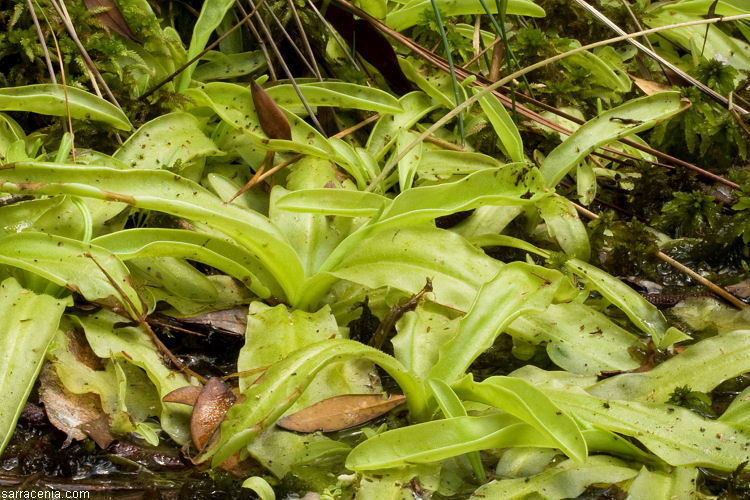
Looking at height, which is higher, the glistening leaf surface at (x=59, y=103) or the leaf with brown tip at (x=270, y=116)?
the glistening leaf surface at (x=59, y=103)

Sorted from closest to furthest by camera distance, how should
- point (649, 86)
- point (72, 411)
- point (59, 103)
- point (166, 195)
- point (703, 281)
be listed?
point (72, 411) → point (166, 195) → point (59, 103) → point (703, 281) → point (649, 86)

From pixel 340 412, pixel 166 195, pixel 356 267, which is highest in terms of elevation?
pixel 166 195

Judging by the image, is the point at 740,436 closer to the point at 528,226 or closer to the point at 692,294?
the point at 692,294

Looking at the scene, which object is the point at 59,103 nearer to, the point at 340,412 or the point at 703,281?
the point at 340,412

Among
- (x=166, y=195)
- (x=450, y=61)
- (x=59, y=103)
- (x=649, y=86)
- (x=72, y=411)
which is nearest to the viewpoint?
(x=72, y=411)

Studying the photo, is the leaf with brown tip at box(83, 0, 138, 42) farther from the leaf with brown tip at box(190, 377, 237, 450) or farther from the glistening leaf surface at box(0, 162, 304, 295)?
the leaf with brown tip at box(190, 377, 237, 450)

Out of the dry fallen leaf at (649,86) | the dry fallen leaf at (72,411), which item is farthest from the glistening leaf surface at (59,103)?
the dry fallen leaf at (649,86)

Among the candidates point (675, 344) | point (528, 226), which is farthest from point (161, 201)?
point (675, 344)

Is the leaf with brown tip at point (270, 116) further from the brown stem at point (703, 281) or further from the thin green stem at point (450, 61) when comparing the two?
the brown stem at point (703, 281)

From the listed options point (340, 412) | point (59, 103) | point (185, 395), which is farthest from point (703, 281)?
point (59, 103)
